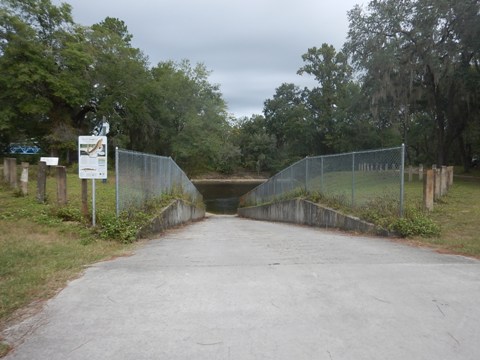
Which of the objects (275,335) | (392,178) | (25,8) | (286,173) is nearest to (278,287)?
(275,335)

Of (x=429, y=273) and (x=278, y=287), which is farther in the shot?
(x=429, y=273)

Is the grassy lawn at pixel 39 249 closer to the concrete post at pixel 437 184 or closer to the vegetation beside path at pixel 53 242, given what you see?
the vegetation beside path at pixel 53 242

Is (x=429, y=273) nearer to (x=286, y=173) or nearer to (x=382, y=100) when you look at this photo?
(x=286, y=173)

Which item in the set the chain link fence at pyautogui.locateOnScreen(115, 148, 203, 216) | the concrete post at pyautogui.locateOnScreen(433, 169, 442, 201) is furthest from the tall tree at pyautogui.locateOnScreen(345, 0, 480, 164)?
the chain link fence at pyautogui.locateOnScreen(115, 148, 203, 216)

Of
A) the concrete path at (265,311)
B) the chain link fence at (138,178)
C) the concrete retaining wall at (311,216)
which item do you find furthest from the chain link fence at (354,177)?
the chain link fence at (138,178)

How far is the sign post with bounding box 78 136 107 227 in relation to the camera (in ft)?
29.4

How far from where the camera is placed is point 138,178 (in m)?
10.7

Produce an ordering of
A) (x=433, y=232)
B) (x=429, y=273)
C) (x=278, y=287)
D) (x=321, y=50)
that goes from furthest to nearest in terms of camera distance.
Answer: (x=321, y=50), (x=433, y=232), (x=429, y=273), (x=278, y=287)

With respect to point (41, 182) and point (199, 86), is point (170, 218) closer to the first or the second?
point (41, 182)

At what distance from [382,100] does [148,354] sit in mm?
28402

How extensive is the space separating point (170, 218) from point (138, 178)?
9.61 ft

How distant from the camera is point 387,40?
2667cm

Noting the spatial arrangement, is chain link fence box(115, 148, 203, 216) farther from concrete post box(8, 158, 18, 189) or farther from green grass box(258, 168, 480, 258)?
green grass box(258, 168, 480, 258)

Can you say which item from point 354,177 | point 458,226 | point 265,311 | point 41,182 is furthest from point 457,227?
point 41,182
